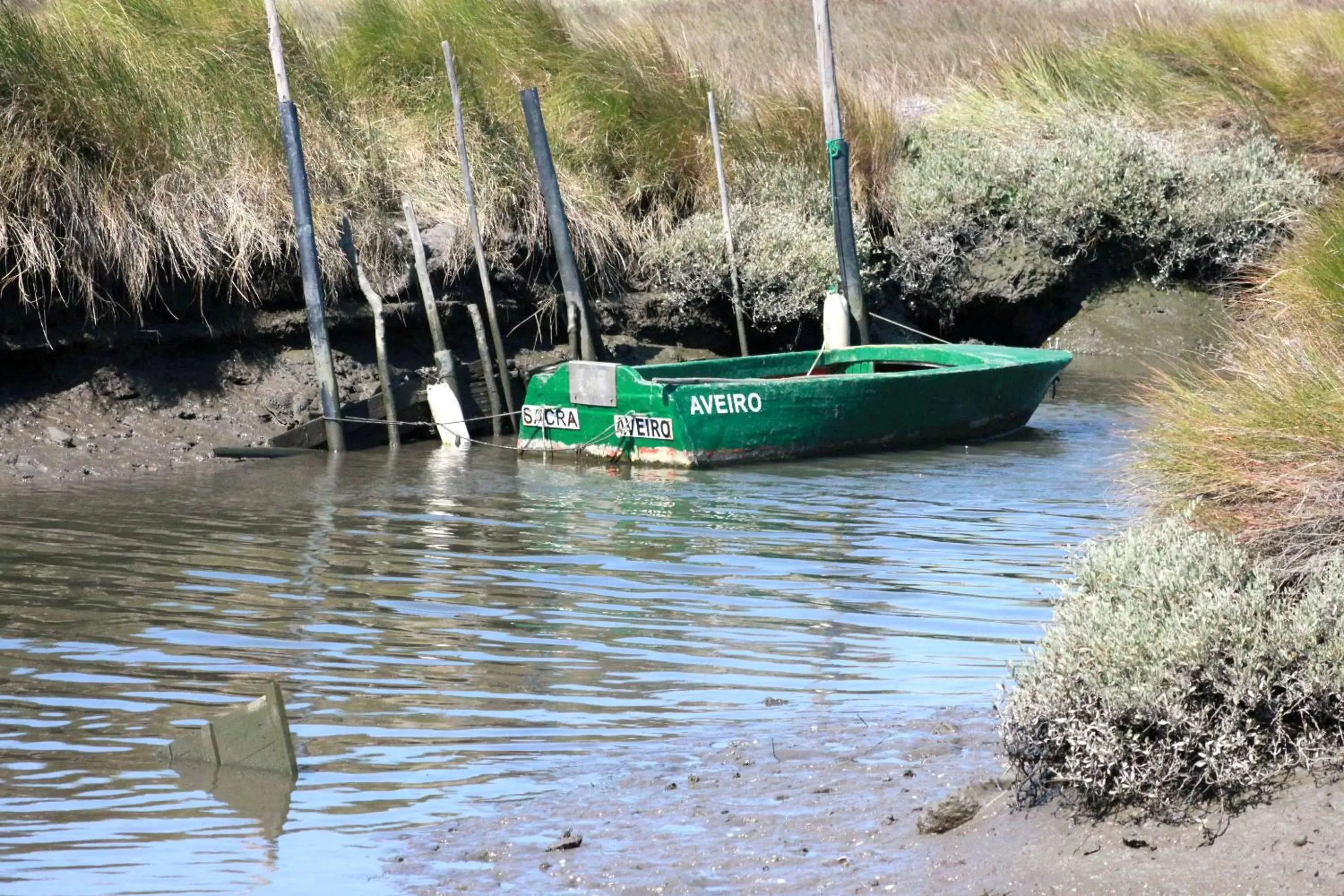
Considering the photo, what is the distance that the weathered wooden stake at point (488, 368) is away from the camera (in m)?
15.0

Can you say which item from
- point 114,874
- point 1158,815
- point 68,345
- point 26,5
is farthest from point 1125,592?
point 26,5

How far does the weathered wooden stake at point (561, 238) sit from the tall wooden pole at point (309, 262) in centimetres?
232

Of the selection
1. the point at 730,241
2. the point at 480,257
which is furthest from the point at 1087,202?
the point at 480,257

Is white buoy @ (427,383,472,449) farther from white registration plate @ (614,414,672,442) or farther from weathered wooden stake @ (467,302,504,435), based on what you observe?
white registration plate @ (614,414,672,442)

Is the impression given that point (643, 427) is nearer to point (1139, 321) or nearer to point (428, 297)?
point (428, 297)

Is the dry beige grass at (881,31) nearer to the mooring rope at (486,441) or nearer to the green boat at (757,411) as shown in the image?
the mooring rope at (486,441)

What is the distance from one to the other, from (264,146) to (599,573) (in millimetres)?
7866

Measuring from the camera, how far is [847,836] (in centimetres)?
465

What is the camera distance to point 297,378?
14.7 m

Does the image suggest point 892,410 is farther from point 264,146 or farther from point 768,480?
point 264,146

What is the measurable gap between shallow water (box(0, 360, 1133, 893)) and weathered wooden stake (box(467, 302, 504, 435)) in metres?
2.04

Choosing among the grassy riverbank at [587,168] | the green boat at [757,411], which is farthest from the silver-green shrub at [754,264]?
the green boat at [757,411]

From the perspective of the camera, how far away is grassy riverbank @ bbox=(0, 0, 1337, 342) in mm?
13961

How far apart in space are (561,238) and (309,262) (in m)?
2.61
